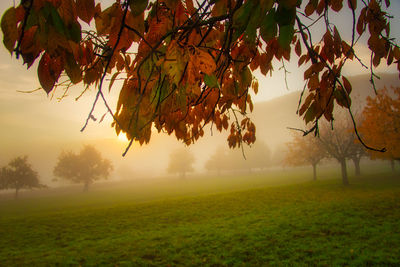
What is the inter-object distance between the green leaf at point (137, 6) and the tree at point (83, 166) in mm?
54493

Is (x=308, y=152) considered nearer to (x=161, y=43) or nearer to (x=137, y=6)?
(x=161, y=43)

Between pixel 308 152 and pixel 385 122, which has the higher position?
pixel 385 122

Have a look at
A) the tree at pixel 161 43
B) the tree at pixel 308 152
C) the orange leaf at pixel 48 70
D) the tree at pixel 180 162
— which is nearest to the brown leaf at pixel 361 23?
the tree at pixel 161 43

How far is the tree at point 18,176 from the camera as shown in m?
43.5

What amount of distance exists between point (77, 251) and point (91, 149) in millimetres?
50732

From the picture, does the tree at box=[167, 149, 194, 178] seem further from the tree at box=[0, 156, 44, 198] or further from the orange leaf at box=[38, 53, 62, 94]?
the orange leaf at box=[38, 53, 62, 94]

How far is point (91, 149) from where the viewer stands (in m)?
52.0

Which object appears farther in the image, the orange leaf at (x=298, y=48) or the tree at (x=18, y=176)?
the tree at (x=18, y=176)

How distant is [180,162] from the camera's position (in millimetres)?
71562

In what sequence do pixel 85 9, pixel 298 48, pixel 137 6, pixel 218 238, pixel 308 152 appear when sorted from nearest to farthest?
pixel 137 6 → pixel 85 9 → pixel 298 48 → pixel 218 238 → pixel 308 152

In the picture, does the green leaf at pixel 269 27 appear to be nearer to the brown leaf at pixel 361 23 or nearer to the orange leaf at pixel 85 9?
the orange leaf at pixel 85 9

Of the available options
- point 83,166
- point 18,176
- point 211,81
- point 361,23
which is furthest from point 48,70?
point 18,176

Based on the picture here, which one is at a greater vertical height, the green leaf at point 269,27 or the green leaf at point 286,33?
the green leaf at point 269,27

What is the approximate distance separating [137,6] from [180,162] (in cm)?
7193
